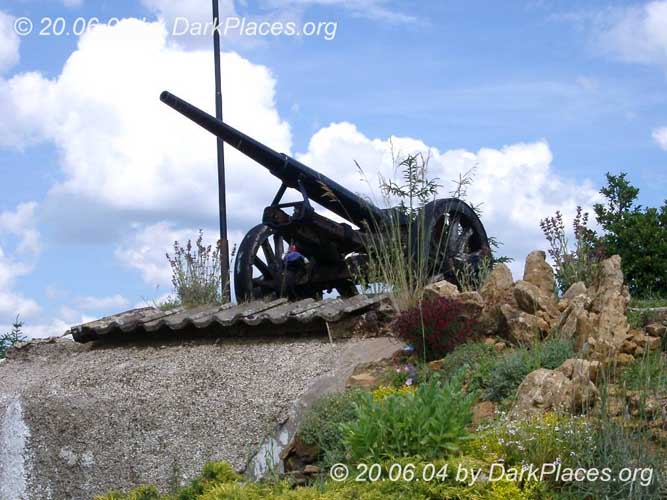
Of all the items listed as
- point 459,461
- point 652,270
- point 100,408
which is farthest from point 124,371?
point 652,270

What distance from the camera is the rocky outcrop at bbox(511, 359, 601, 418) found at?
4797 mm

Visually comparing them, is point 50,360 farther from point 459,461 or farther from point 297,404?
point 459,461

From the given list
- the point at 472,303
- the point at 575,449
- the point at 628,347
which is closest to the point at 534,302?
the point at 472,303

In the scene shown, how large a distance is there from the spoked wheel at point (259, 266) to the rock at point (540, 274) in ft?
10.9

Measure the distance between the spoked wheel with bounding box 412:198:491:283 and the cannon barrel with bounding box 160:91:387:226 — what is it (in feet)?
2.06

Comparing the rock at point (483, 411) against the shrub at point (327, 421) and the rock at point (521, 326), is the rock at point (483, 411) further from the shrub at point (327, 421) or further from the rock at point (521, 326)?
the rock at point (521, 326)

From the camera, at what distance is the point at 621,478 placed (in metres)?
4.01

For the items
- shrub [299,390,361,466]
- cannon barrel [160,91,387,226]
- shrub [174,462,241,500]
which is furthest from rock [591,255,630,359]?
cannon barrel [160,91,387,226]

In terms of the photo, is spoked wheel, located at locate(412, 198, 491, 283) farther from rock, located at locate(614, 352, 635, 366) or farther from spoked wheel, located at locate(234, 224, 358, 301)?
rock, located at locate(614, 352, 635, 366)

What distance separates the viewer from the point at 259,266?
10.1 meters

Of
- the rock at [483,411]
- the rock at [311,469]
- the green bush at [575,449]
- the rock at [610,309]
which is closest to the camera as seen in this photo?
the green bush at [575,449]

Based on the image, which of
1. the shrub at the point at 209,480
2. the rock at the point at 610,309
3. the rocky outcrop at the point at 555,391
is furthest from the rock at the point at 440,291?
the shrub at the point at 209,480

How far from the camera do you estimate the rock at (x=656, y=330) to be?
21.6ft

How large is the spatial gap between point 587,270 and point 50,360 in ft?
18.5
